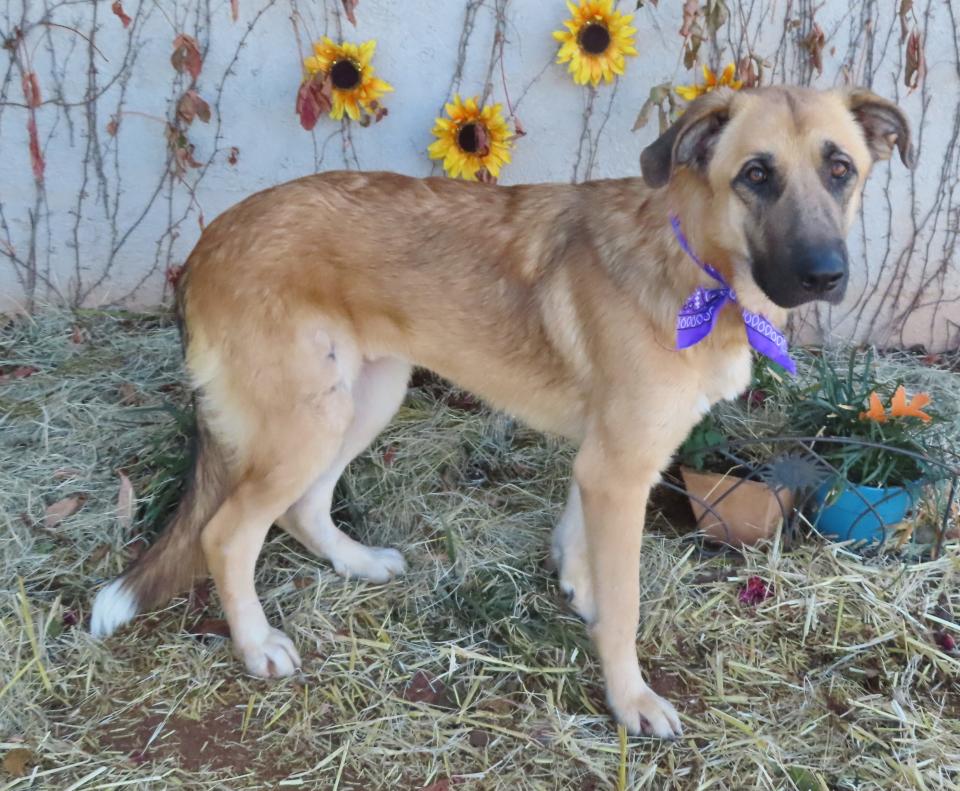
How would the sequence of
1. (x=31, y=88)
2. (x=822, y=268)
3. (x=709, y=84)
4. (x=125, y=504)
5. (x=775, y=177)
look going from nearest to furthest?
1. (x=822, y=268)
2. (x=775, y=177)
3. (x=125, y=504)
4. (x=709, y=84)
5. (x=31, y=88)

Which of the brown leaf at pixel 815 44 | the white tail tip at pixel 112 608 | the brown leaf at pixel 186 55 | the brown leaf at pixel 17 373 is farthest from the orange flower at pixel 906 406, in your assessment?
the brown leaf at pixel 17 373

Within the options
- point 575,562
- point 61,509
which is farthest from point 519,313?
point 61,509

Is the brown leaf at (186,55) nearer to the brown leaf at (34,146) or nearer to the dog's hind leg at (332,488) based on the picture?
the brown leaf at (34,146)

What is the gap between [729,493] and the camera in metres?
3.30

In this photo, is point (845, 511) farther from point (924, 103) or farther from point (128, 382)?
point (128, 382)

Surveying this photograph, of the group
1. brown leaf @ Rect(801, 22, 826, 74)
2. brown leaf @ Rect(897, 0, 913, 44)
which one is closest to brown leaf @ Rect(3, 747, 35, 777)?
brown leaf @ Rect(801, 22, 826, 74)

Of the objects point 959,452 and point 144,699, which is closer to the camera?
point 144,699

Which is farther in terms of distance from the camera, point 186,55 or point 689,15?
point 186,55

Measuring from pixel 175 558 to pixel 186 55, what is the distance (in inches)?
95.7

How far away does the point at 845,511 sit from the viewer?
3395 mm

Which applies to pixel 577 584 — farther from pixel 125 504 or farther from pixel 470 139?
pixel 470 139

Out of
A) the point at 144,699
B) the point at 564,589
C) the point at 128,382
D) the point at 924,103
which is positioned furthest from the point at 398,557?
the point at 924,103

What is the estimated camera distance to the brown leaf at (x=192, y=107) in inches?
164

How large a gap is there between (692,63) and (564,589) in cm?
248
